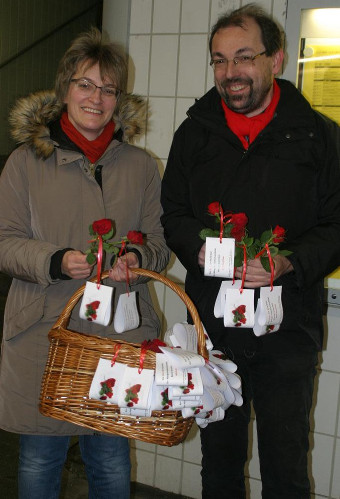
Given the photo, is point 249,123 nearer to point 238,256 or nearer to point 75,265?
point 238,256

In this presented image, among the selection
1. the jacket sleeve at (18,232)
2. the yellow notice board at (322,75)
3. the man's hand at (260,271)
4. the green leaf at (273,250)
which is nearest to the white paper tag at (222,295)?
the man's hand at (260,271)

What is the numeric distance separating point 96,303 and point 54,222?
31 centimetres

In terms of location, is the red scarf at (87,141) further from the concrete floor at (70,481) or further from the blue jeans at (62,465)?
the concrete floor at (70,481)

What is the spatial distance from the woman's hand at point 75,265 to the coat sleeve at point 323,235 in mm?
574

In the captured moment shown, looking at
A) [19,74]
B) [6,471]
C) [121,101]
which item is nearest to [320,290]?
[121,101]

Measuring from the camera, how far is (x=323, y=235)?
167 cm

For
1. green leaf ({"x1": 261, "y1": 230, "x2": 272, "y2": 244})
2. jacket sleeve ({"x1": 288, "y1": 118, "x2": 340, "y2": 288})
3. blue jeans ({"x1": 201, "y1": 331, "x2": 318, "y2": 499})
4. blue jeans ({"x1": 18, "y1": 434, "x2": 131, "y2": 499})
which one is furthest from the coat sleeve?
blue jeans ({"x1": 18, "y1": 434, "x2": 131, "y2": 499})

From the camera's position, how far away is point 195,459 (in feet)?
8.53

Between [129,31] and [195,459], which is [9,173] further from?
[195,459]

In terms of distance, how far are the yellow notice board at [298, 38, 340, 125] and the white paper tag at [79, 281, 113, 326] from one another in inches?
50.3

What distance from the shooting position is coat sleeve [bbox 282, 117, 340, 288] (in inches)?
64.3

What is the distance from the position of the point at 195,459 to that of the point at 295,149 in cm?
155

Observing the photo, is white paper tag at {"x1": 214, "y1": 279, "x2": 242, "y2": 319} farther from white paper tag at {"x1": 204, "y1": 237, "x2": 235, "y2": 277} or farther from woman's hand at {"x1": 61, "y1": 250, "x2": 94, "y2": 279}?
woman's hand at {"x1": 61, "y1": 250, "x2": 94, "y2": 279}

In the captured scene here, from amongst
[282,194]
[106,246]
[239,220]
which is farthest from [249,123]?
[106,246]
